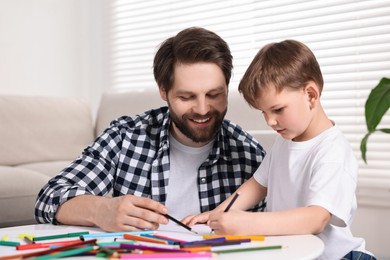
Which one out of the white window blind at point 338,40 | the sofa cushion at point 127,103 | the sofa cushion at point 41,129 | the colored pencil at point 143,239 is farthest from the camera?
the sofa cushion at point 41,129

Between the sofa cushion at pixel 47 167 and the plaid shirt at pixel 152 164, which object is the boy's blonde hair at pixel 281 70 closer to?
the plaid shirt at pixel 152 164

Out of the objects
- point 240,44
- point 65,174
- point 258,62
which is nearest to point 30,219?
point 65,174

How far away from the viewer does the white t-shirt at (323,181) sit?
1205 mm

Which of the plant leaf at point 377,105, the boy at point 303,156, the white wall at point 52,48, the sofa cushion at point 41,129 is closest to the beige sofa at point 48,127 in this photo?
the sofa cushion at point 41,129

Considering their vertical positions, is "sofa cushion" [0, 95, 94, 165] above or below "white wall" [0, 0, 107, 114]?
below

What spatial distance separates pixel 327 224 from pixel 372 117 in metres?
0.37

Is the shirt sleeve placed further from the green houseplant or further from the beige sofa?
the beige sofa

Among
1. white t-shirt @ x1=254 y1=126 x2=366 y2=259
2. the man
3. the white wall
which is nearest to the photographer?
white t-shirt @ x1=254 y1=126 x2=366 y2=259

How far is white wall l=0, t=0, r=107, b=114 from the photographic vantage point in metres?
3.94

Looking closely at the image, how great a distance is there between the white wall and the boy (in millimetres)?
2911

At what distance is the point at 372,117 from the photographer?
38.2 inches

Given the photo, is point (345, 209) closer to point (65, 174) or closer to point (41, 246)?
point (41, 246)

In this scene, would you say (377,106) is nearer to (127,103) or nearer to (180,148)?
(180,148)

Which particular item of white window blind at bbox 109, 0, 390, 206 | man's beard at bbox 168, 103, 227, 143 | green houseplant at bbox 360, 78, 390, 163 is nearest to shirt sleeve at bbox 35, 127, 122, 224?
man's beard at bbox 168, 103, 227, 143
